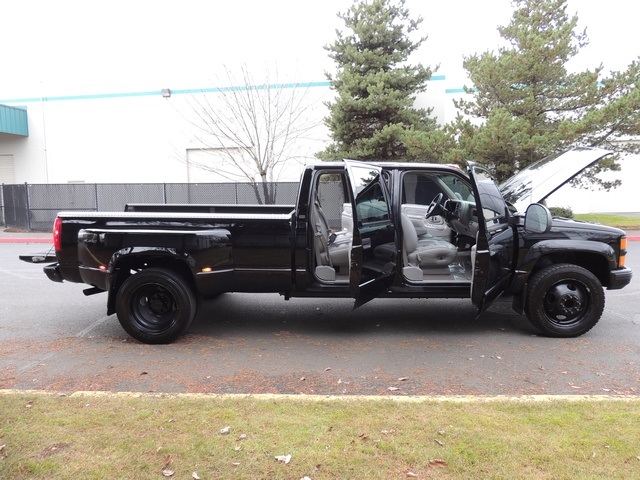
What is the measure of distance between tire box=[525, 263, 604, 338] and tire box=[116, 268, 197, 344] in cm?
380

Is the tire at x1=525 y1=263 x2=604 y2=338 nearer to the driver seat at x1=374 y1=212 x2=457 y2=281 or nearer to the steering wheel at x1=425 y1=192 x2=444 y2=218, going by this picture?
the driver seat at x1=374 y1=212 x2=457 y2=281

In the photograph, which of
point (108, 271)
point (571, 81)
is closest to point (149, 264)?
point (108, 271)

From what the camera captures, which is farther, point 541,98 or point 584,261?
point 541,98

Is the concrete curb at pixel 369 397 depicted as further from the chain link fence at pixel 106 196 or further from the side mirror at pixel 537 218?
the chain link fence at pixel 106 196

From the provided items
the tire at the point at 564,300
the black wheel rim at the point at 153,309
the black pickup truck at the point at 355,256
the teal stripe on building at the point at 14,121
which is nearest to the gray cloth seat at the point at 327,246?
the black pickup truck at the point at 355,256

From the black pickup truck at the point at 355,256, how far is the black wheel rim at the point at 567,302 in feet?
0.04

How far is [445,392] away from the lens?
3939 mm

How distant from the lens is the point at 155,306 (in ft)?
17.6

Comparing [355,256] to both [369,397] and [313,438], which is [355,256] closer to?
[369,397]

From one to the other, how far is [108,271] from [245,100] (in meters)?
15.8

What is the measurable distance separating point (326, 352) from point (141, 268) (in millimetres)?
2307

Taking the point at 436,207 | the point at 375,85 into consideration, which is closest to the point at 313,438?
the point at 436,207

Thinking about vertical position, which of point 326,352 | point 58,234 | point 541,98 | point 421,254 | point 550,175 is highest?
point 541,98

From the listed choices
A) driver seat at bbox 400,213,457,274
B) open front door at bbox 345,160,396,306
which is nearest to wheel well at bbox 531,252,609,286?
driver seat at bbox 400,213,457,274
